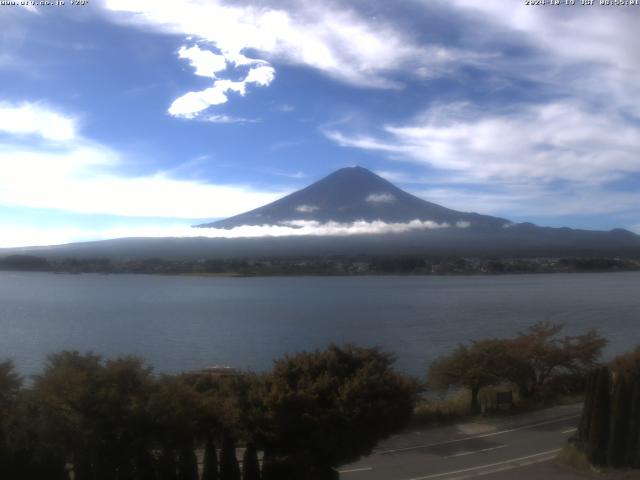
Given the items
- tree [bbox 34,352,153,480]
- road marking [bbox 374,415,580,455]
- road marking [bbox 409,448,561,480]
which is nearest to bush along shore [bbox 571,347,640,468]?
road marking [bbox 409,448,561,480]

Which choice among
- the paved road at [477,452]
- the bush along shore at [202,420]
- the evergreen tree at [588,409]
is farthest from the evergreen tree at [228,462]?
the evergreen tree at [588,409]

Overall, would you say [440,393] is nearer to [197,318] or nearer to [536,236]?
[197,318]

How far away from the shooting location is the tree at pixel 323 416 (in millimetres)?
8836

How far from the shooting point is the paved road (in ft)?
36.1

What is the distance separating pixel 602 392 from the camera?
11.3 m

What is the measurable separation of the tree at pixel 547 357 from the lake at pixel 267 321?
477cm

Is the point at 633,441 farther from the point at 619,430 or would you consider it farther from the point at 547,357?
the point at 547,357

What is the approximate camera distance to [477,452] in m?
12.7

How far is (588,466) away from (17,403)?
337 inches

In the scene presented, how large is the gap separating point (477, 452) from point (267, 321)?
29184 mm

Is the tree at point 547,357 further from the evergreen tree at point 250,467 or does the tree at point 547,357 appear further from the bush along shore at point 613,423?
the evergreen tree at point 250,467

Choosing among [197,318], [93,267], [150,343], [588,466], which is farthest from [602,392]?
[93,267]

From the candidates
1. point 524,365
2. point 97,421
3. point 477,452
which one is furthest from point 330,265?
point 97,421

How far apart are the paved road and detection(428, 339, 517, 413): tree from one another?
1.84m
